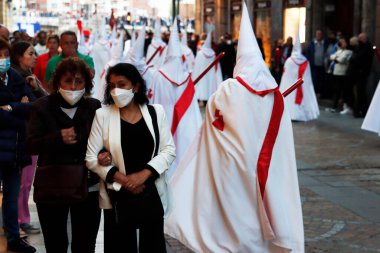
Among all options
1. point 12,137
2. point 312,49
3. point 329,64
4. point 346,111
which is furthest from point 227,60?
point 12,137

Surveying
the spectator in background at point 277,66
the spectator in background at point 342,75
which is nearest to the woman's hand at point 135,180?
the spectator in background at point 342,75

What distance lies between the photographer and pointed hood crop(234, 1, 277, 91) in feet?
18.6

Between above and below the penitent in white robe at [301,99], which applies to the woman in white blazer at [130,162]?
above

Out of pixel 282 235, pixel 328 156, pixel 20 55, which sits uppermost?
pixel 20 55

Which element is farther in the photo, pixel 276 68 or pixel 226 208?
pixel 276 68

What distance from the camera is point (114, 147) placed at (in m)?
4.50

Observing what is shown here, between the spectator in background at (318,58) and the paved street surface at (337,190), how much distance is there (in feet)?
16.6

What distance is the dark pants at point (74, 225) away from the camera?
15.6 feet

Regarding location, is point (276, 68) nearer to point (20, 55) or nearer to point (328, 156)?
point (328, 156)

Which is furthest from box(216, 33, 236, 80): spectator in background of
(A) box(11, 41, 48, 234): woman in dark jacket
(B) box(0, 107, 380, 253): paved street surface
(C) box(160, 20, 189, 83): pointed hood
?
(A) box(11, 41, 48, 234): woman in dark jacket

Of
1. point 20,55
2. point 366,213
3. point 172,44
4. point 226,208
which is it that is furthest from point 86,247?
point 172,44

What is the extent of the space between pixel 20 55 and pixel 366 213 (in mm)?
3838

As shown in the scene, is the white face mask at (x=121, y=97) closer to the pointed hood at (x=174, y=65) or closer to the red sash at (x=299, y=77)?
the pointed hood at (x=174, y=65)

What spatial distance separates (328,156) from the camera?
11.5 metres
